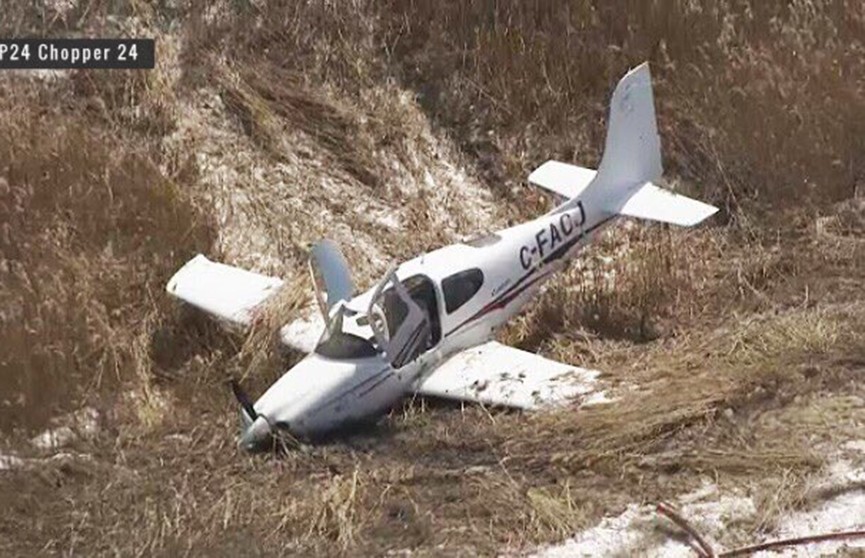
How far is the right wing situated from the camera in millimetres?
9250

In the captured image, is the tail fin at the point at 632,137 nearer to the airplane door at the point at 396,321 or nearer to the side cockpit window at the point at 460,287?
the side cockpit window at the point at 460,287

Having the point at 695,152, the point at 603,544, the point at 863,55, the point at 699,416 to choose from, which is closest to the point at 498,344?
the point at 699,416

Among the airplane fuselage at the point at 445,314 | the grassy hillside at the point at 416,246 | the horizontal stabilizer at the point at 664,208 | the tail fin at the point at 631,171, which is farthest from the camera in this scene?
the tail fin at the point at 631,171

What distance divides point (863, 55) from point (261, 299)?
7740mm

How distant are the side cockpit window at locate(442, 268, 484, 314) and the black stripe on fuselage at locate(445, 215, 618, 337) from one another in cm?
17

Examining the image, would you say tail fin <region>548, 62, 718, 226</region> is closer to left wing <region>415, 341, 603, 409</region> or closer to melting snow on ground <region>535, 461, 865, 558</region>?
left wing <region>415, 341, 603, 409</region>

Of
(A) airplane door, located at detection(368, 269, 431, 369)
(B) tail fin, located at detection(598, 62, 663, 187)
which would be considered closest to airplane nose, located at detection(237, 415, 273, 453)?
(A) airplane door, located at detection(368, 269, 431, 369)

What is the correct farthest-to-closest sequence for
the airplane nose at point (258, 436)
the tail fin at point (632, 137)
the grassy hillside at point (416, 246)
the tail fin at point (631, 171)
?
1. the tail fin at point (632, 137)
2. the tail fin at point (631, 171)
3. the airplane nose at point (258, 436)
4. the grassy hillside at point (416, 246)

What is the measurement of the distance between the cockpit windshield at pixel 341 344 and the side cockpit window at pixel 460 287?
2.90ft
